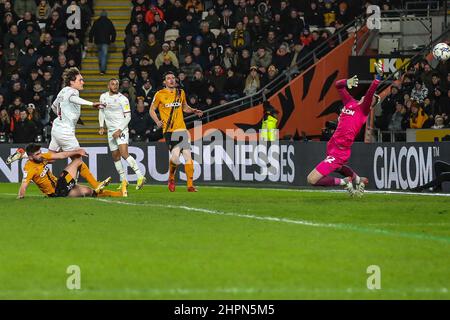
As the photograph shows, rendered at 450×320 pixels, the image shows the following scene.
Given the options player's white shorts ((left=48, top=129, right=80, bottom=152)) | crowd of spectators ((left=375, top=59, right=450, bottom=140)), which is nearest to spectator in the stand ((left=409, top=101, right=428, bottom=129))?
crowd of spectators ((left=375, top=59, right=450, bottom=140))

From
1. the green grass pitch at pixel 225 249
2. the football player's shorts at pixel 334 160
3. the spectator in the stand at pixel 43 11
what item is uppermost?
the spectator in the stand at pixel 43 11

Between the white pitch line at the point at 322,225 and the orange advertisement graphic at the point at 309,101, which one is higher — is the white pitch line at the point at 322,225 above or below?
below

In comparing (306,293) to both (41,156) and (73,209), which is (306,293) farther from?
(41,156)

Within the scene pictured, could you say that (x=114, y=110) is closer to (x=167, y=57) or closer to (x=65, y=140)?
(x=65, y=140)

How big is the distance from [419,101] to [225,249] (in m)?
15.7

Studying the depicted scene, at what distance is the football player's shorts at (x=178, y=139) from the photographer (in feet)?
75.0

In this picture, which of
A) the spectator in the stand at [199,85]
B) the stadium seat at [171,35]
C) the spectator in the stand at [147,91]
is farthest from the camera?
the stadium seat at [171,35]

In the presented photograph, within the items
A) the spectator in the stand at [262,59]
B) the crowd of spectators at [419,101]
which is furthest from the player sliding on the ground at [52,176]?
the spectator in the stand at [262,59]

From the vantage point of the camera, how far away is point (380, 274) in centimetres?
1007

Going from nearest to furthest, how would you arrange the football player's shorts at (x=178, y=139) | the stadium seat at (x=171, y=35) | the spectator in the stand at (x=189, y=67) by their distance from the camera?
1. the football player's shorts at (x=178, y=139)
2. the spectator in the stand at (x=189, y=67)
3. the stadium seat at (x=171, y=35)

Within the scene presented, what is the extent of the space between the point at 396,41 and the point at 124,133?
11107 millimetres

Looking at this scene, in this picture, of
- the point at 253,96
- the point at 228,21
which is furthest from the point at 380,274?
the point at 228,21

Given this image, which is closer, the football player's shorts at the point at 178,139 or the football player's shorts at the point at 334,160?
the football player's shorts at the point at 334,160

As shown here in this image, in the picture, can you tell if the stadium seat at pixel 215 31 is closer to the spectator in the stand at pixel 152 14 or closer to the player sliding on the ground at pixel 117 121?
the spectator in the stand at pixel 152 14
